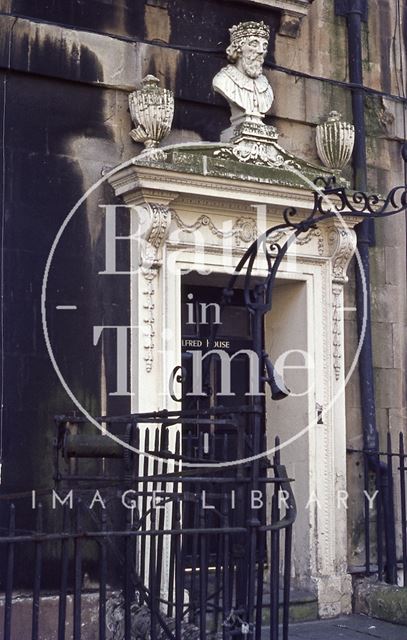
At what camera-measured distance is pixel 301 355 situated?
8664 millimetres

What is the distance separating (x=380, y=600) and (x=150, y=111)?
13.4ft

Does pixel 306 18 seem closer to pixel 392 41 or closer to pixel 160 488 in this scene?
pixel 392 41

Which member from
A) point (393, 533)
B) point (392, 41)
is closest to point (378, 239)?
point (392, 41)

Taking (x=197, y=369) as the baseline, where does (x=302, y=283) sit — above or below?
above

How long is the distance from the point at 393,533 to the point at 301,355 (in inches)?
61.6

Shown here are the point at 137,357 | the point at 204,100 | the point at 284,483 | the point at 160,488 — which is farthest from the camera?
the point at 204,100

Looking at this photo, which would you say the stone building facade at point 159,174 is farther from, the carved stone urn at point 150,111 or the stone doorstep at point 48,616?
the stone doorstep at point 48,616

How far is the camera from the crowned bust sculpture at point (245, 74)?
8359mm

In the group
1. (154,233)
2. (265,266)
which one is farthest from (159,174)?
(265,266)

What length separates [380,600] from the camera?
8.32 meters

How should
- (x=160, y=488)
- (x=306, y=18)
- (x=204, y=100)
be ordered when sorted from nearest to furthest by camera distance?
(x=160, y=488) < (x=204, y=100) < (x=306, y=18)

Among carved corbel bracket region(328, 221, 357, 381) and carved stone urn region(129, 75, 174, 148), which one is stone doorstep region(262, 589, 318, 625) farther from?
carved stone urn region(129, 75, 174, 148)

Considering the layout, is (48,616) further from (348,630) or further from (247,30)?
(247,30)

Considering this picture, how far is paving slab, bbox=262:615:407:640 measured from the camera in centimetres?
775
